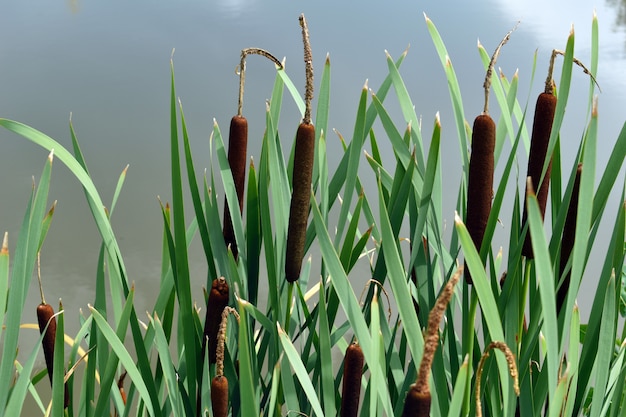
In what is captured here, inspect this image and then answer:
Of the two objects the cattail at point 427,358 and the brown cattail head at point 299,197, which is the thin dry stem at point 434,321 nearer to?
the cattail at point 427,358

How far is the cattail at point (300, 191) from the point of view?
1.68 ft

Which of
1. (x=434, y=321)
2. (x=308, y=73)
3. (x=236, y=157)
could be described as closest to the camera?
(x=434, y=321)

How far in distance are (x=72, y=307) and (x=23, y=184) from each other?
1.49ft

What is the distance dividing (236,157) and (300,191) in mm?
97

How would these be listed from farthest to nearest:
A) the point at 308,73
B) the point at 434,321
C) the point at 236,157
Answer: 1. the point at 236,157
2. the point at 308,73
3. the point at 434,321

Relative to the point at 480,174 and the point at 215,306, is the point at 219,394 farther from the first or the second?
the point at 480,174

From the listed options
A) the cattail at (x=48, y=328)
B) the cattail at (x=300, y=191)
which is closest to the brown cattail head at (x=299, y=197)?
the cattail at (x=300, y=191)

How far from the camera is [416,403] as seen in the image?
0.32m

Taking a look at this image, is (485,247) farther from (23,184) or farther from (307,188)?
(23,184)

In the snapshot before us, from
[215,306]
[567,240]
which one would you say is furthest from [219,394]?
[567,240]

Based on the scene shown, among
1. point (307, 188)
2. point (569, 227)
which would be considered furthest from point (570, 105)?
point (307, 188)

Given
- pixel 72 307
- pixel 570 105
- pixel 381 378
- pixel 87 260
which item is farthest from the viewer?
pixel 570 105

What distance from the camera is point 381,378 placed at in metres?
0.49

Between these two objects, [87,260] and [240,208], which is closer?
[240,208]
